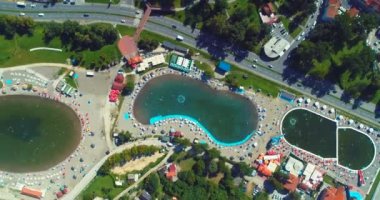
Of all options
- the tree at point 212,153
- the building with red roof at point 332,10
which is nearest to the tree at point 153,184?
the tree at point 212,153

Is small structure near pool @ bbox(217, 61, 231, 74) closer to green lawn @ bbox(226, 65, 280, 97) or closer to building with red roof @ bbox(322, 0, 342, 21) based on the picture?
green lawn @ bbox(226, 65, 280, 97)

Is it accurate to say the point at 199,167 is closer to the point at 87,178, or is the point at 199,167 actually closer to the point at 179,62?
the point at 179,62

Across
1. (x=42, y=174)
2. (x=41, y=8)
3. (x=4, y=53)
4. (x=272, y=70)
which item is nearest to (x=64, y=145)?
(x=42, y=174)

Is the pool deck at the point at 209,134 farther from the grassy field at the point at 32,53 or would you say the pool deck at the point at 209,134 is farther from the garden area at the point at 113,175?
the grassy field at the point at 32,53

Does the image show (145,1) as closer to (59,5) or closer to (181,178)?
(59,5)

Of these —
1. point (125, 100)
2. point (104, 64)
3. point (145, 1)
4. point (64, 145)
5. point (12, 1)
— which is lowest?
point (64, 145)

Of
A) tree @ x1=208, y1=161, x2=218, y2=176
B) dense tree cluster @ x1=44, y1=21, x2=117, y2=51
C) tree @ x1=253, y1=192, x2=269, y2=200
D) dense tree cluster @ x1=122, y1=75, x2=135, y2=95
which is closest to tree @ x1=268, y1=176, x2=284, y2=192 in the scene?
tree @ x1=253, y1=192, x2=269, y2=200
